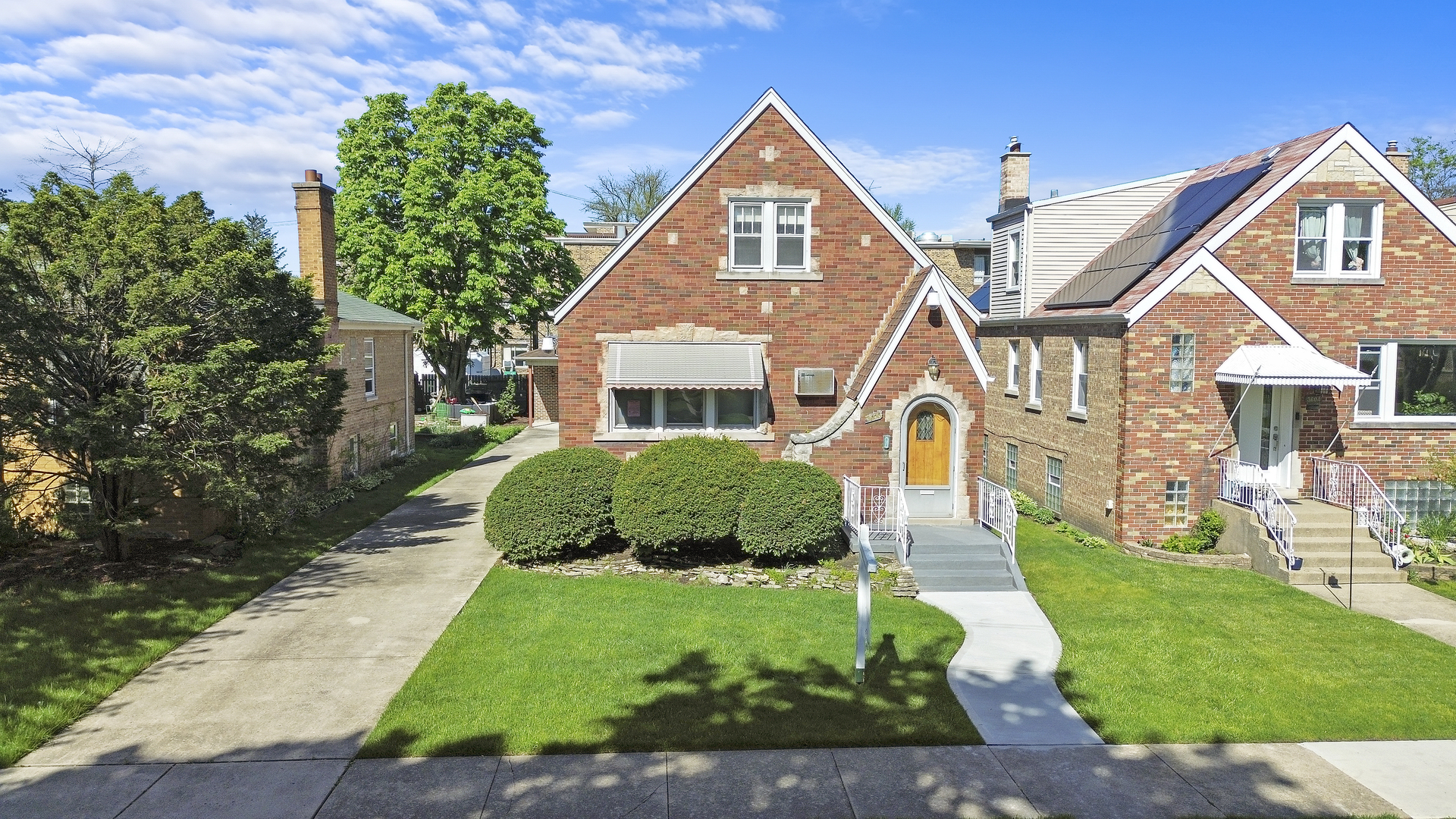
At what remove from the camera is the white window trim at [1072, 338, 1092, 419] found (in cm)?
1883

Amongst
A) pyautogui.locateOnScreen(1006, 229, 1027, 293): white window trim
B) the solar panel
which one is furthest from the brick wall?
pyautogui.locateOnScreen(1006, 229, 1027, 293): white window trim

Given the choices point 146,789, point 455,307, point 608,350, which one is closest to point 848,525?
point 608,350

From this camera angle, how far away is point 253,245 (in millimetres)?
15250

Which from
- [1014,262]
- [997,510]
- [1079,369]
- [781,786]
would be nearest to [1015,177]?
[1014,262]

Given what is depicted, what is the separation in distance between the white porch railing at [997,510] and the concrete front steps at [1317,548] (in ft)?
13.6

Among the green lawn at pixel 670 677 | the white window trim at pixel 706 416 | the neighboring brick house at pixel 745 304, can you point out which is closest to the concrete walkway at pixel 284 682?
the green lawn at pixel 670 677

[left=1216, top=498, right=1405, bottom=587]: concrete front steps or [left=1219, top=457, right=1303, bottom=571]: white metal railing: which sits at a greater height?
[left=1219, top=457, right=1303, bottom=571]: white metal railing

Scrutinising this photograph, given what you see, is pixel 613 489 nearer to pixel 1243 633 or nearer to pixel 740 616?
pixel 740 616

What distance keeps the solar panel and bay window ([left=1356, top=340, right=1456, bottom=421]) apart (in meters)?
4.04

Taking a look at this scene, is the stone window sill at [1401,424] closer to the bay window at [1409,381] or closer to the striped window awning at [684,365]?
the bay window at [1409,381]

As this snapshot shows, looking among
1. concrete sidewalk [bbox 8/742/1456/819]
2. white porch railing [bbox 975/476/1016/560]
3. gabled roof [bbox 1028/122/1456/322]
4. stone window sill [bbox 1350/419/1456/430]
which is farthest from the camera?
stone window sill [bbox 1350/419/1456/430]

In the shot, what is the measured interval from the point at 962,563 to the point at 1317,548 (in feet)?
21.5

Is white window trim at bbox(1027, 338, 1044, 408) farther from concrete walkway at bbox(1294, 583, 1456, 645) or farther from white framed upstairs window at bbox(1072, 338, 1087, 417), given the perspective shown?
concrete walkway at bbox(1294, 583, 1456, 645)

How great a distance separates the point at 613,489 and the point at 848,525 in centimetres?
422
